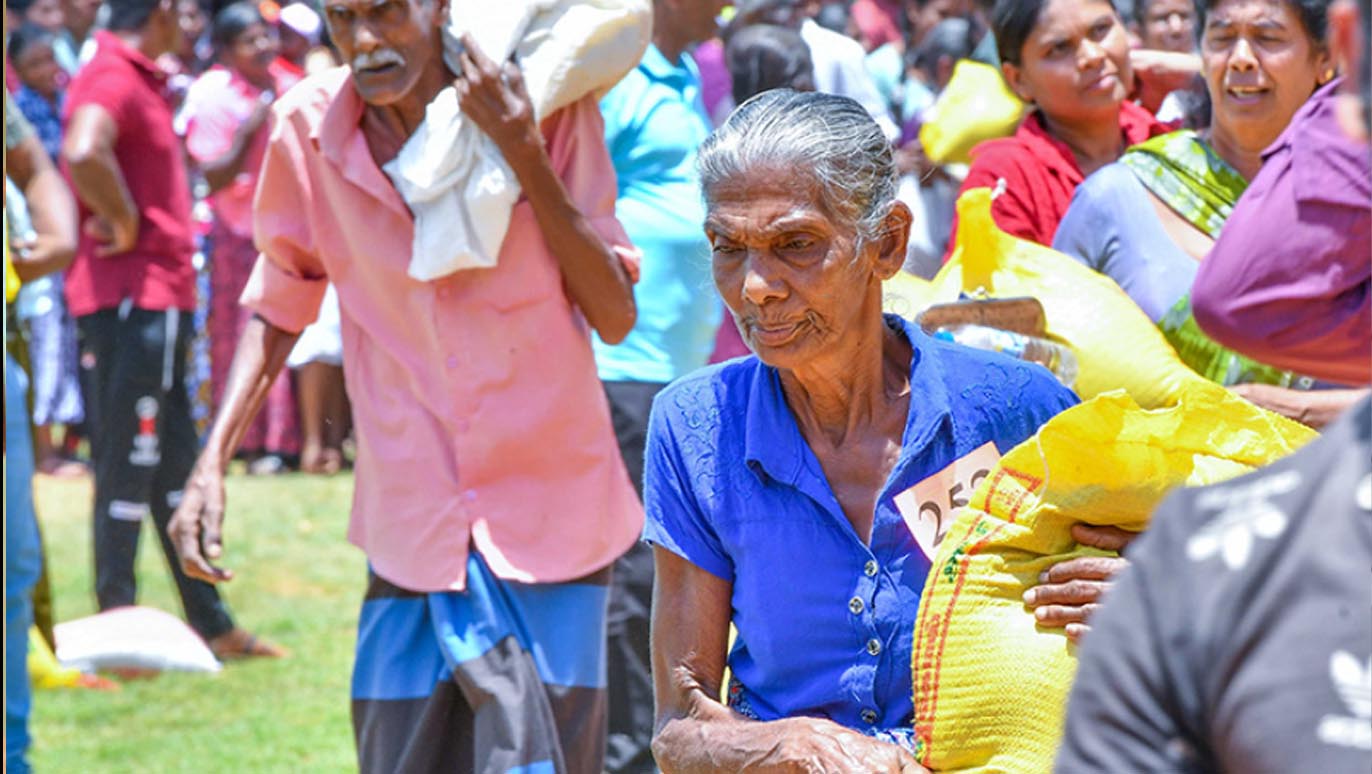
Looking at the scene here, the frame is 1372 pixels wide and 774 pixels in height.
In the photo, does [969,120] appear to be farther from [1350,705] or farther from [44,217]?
[1350,705]

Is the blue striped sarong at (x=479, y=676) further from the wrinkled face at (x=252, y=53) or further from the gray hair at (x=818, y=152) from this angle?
the wrinkled face at (x=252, y=53)

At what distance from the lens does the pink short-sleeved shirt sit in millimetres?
3820

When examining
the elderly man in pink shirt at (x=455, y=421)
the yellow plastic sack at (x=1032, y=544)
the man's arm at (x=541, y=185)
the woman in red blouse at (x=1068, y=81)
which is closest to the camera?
the yellow plastic sack at (x=1032, y=544)

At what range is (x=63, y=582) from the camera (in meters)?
8.96

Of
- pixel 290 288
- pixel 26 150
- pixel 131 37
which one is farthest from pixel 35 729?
pixel 290 288

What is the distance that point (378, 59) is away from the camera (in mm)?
3754

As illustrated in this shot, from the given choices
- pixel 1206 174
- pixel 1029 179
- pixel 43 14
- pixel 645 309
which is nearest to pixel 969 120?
pixel 645 309

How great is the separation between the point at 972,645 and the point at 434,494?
1.55m

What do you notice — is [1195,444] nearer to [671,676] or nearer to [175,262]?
[671,676]

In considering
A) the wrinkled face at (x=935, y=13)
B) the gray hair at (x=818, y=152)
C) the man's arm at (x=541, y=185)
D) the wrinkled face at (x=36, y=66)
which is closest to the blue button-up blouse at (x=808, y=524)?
the gray hair at (x=818, y=152)

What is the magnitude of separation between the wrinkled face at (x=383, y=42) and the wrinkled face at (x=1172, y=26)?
354cm

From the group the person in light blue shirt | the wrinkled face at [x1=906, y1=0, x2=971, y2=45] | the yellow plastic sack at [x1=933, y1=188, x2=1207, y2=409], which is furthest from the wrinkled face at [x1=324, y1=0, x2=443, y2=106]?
the wrinkled face at [x1=906, y1=0, x2=971, y2=45]

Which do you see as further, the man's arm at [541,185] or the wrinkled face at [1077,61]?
the wrinkled face at [1077,61]

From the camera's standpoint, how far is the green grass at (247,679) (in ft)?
20.4
